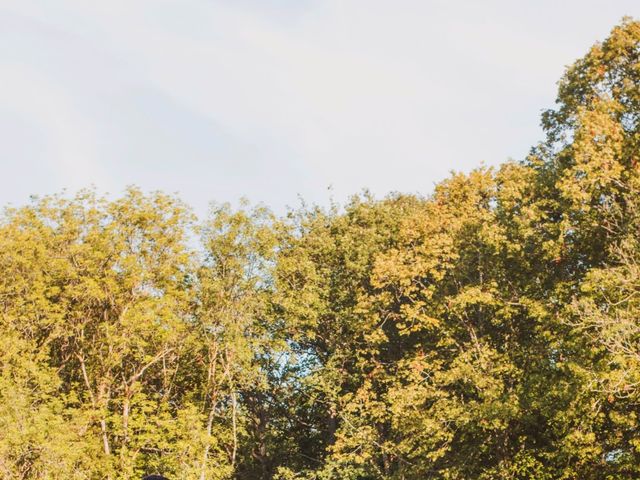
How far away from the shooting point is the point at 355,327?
34.4m

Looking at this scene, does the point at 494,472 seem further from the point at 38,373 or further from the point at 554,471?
the point at 38,373

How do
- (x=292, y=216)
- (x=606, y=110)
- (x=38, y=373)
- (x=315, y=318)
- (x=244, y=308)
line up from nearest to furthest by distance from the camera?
(x=606, y=110) → (x=38, y=373) → (x=244, y=308) → (x=315, y=318) → (x=292, y=216)

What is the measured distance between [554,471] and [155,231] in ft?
72.1

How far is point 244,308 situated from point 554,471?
16.3 meters

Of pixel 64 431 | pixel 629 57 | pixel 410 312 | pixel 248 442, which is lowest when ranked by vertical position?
pixel 248 442

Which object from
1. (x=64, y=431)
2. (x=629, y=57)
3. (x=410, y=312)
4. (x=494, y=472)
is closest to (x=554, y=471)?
(x=494, y=472)

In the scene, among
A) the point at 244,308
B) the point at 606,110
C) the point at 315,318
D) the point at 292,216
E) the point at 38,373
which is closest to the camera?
the point at 606,110

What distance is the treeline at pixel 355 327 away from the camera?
2369 centimetres

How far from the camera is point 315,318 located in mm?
35938

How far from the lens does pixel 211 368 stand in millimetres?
33719

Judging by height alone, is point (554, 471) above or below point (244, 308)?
below

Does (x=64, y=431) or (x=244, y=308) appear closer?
(x=64, y=431)

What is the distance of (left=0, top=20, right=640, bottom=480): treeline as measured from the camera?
2369cm

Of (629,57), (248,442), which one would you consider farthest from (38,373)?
(629,57)
